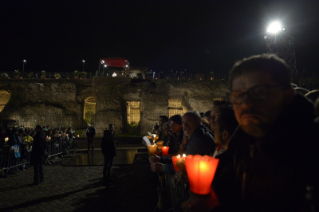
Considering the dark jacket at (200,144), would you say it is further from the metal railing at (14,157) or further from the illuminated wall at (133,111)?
the illuminated wall at (133,111)

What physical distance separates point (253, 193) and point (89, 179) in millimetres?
6790

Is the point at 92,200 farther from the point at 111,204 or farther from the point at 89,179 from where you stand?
the point at 89,179

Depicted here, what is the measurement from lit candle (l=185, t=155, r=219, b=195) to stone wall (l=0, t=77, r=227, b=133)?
76.9ft

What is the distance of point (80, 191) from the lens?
582cm

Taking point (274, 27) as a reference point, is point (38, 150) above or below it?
below

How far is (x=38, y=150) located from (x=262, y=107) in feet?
23.9

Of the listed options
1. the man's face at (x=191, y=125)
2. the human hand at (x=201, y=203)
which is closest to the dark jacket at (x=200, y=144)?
the man's face at (x=191, y=125)

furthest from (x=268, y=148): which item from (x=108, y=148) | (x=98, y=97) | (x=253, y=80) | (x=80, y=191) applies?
(x=98, y=97)

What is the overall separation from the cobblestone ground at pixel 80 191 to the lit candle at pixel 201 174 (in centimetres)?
369

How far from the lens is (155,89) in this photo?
28.5m

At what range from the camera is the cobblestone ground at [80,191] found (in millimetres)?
4777

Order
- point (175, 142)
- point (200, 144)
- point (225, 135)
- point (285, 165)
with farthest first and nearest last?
point (175, 142), point (200, 144), point (225, 135), point (285, 165)

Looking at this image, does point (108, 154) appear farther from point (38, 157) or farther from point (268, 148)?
point (268, 148)

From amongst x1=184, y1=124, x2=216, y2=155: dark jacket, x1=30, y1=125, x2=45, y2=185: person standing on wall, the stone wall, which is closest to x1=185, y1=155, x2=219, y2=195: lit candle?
x1=184, y1=124, x2=216, y2=155: dark jacket
